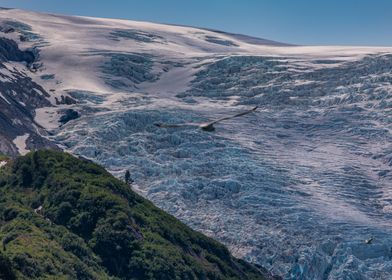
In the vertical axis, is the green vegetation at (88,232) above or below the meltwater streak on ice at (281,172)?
above

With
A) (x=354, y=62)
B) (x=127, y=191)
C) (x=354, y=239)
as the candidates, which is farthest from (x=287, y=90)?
(x=127, y=191)

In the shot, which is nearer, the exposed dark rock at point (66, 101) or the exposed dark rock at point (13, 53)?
the exposed dark rock at point (66, 101)

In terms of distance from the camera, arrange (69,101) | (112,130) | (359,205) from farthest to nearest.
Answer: (69,101)
(112,130)
(359,205)

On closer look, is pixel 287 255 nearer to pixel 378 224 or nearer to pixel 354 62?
pixel 378 224

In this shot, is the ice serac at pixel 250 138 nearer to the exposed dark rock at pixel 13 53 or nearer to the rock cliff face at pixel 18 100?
the rock cliff face at pixel 18 100

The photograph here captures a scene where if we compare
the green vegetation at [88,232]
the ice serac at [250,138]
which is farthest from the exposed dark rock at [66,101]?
the green vegetation at [88,232]

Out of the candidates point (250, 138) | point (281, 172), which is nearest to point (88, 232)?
point (281, 172)

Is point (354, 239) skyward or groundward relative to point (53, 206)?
groundward
